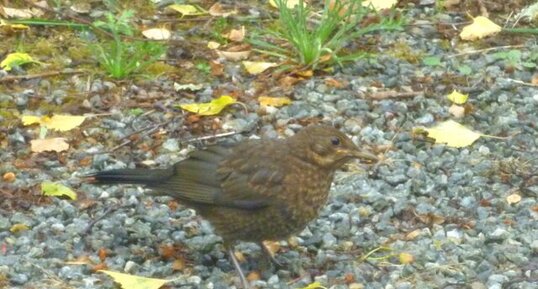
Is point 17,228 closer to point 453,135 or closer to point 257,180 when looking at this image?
point 257,180

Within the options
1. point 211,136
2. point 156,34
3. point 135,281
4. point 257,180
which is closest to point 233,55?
point 156,34

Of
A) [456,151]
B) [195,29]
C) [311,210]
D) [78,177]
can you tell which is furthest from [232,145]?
[195,29]

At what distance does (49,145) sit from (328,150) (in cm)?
178

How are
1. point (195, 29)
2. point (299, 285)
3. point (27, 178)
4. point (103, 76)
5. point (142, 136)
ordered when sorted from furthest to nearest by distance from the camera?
point (195, 29) < point (103, 76) < point (142, 136) < point (27, 178) < point (299, 285)

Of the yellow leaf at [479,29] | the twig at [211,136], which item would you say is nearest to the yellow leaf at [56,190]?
the twig at [211,136]

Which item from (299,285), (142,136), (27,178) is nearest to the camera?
(299,285)

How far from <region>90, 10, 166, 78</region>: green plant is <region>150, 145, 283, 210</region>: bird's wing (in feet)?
5.83

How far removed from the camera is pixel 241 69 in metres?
8.30

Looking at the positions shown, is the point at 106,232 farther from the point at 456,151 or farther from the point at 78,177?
the point at 456,151

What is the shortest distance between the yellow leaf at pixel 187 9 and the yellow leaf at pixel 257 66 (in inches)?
30.7

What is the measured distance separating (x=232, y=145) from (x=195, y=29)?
2504 mm

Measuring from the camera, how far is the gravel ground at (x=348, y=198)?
6180 millimetres

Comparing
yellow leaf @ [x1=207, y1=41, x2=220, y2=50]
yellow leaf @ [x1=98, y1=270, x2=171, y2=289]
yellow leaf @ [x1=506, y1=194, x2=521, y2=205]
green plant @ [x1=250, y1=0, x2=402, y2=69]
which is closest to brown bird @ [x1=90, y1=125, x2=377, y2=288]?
yellow leaf @ [x1=98, y1=270, x2=171, y2=289]

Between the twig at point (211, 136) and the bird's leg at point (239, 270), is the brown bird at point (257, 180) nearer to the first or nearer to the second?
the bird's leg at point (239, 270)
